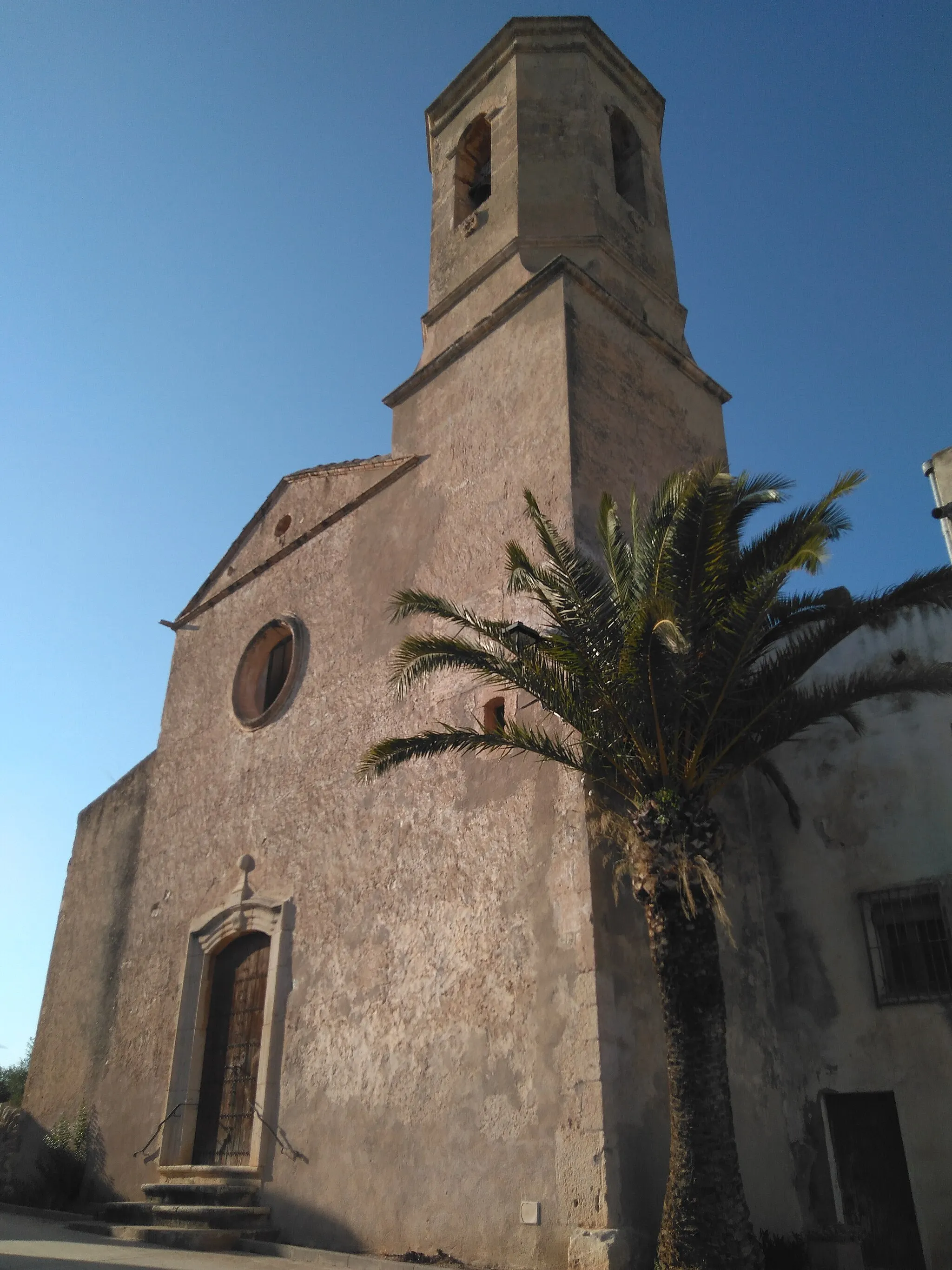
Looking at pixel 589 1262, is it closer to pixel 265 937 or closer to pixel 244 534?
pixel 265 937

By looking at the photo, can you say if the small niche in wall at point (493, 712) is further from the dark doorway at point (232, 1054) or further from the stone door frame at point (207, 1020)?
the dark doorway at point (232, 1054)

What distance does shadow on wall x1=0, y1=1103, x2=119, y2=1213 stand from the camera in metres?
12.5

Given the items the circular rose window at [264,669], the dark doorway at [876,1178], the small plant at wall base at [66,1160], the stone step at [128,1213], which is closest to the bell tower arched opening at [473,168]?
the circular rose window at [264,669]

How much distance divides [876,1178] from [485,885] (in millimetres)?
3971

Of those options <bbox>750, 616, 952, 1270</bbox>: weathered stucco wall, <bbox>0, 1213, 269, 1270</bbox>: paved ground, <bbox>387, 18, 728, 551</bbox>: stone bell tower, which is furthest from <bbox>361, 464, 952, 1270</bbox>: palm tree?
<bbox>0, 1213, 269, 1270</bbox>: paved ground

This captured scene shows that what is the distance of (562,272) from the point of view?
11523 mm

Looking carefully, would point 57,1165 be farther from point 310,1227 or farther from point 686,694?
point 686,694

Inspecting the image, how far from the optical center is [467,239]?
13953 millimetres

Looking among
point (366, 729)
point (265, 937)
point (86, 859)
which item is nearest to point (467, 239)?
point (366, 729)

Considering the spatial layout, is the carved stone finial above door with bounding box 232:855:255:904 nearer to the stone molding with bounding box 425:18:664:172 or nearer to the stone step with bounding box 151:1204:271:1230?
the stone step with bounding box 151:1204:271:1230

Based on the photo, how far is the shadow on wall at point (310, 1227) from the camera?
9.05 meters

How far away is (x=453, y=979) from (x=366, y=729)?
3.37 meters

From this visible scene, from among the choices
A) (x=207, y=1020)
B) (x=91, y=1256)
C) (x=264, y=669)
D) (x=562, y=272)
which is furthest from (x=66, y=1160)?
(x=562, y=272)

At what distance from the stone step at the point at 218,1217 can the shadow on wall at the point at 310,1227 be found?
143 mm
